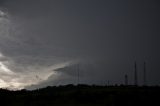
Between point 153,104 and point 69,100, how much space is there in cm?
1543

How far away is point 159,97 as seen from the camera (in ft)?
204

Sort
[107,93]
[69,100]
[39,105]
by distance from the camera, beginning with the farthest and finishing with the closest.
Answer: [107,93], [69,100], [39,105]

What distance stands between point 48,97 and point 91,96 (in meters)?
8.37

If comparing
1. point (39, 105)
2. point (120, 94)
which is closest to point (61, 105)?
point (39, 105)

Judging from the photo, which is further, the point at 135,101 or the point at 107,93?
the point at 107,93

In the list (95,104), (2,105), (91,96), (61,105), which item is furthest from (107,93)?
(2,105)

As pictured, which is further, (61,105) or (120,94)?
(120,94)

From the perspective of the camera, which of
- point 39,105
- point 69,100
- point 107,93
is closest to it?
point 39,105

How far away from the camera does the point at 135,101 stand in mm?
57906

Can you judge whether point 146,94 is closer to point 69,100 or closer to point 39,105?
point 69,100

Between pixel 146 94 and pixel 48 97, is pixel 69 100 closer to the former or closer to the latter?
pixel 48 97

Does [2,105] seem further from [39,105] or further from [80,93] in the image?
[80,93]

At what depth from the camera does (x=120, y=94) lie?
62781 mm

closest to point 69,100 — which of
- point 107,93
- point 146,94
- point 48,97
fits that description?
point 48,97
